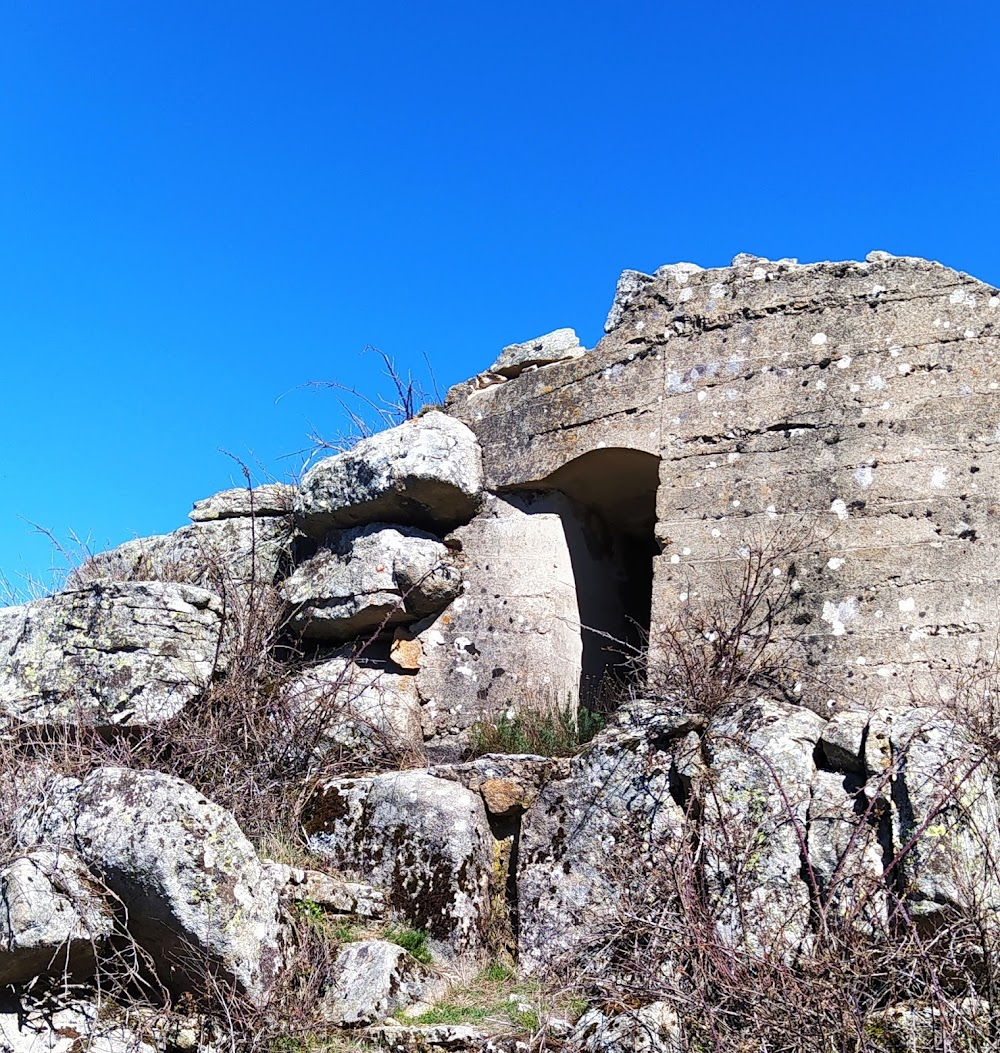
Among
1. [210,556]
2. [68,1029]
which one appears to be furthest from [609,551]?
[68,1029]

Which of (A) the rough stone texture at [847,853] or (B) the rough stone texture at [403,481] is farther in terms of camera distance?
(B) the rough stone texture at [403,481]

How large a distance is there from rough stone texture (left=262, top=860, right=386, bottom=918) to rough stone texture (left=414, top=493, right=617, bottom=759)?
4.26ft

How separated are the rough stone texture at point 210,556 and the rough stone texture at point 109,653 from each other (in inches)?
22.3

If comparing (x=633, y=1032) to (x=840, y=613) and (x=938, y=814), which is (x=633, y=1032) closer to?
(x=938, y=814)

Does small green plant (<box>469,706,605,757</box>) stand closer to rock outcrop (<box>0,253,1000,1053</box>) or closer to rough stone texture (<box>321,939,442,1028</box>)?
rock outcrop (<box>0,253,1000,1053</box>)

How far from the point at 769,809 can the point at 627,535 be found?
3.10 metres

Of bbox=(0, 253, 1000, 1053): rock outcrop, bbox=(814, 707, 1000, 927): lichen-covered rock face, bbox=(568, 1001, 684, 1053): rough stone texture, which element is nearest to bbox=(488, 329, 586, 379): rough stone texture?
bbox=(0, 253, 1000, 1053): rock outcrop

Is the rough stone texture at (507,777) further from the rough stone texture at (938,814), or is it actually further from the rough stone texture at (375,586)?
the rough stone texture at (938,814)

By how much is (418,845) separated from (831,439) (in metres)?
2.90

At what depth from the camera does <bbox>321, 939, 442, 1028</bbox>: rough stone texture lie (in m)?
4.83

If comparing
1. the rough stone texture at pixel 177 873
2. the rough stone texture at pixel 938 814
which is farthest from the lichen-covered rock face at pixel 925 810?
the rough stone texture at pixel 177 873

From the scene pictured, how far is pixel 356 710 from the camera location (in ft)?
21.7

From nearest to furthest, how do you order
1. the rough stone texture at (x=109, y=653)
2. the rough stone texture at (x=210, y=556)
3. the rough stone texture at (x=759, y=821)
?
the rough stone texture at (x=759, y=821), the rough stone texture at (x=109, y=653), the rough stone texture at (x=210, y=556)

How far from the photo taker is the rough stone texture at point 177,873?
4.70 metres
